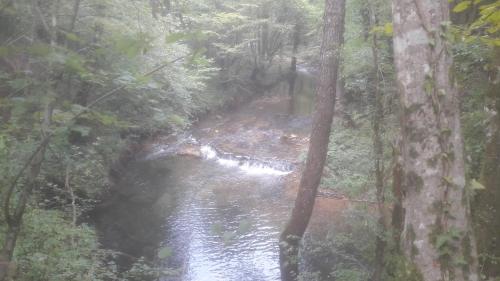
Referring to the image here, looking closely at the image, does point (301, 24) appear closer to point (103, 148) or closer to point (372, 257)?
point (103, 148)

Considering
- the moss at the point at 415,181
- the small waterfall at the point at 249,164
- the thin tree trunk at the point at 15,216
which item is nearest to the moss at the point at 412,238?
the moss at the point at 415,181

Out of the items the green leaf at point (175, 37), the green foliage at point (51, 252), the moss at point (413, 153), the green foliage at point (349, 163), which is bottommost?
the green foliage at point (51, 252)

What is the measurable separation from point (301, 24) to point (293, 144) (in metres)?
13.8

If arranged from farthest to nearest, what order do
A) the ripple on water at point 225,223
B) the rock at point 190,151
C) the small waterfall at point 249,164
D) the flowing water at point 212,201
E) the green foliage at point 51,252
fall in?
1. the rock at point 190,151
2. the small waterfall at point 249,164
3. the flowing water at point 212,201
4. the ripple on water at point 225,223
5. the green foliage at point 51,252

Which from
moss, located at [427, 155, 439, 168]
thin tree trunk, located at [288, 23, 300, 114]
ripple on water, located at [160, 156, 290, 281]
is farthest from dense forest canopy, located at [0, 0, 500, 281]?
thin tree trunk, located at [288, 23, 300, 114]

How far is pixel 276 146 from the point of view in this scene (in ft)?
55.7

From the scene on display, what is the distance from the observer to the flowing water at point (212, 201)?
28.6ft

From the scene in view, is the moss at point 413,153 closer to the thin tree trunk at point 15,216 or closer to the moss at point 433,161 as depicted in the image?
the moss at point 433,161

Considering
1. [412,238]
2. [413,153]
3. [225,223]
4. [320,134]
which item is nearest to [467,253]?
[412,238]

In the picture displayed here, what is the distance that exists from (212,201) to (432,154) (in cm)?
1010

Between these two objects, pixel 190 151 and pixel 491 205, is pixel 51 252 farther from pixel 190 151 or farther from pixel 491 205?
pixel 190 151

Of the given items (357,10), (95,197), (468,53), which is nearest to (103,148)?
(95,197)

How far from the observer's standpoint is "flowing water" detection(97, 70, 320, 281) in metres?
8.70

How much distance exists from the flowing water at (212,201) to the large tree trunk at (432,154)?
141 centimetres
